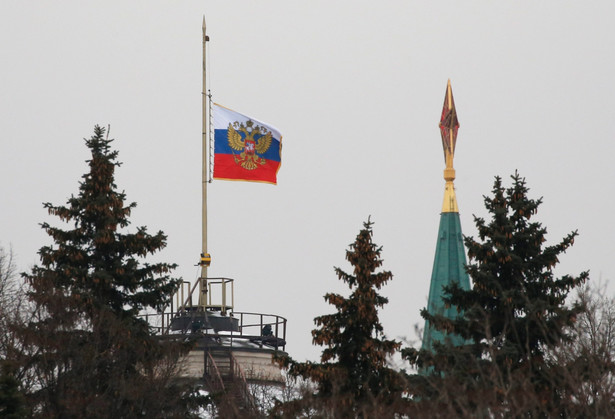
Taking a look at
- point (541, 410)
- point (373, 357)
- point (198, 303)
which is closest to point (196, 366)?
point (198, 303)

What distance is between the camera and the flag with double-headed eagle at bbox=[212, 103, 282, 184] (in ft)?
162

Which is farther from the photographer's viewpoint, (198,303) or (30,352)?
(198,303)

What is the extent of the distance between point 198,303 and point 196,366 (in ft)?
8.42

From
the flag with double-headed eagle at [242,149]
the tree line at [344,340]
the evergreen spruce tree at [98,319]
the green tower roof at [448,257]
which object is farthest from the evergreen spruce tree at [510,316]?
the green tower roof at [448,257]

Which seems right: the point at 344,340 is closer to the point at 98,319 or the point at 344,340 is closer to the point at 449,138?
the point at 98,319

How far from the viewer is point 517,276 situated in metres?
33.9

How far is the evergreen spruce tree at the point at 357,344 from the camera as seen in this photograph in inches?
1344

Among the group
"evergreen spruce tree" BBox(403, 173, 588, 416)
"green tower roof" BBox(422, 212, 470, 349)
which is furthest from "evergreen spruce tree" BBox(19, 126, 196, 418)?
"green tower roof" BBox(422, 212, 470, 349)

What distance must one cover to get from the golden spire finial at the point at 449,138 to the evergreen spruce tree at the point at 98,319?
125 ft

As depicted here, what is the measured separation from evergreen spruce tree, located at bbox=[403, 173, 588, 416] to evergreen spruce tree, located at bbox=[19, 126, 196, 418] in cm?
680

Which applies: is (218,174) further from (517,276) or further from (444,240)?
(444,240)

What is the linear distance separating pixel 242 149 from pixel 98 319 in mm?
14403

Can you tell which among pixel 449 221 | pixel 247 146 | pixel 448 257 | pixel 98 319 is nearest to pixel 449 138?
pixel 449 221

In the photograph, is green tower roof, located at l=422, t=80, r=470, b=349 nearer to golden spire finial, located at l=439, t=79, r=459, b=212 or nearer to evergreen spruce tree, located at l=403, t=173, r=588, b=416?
golden spire finial, located at l=439, t=79, r=459, b=212
